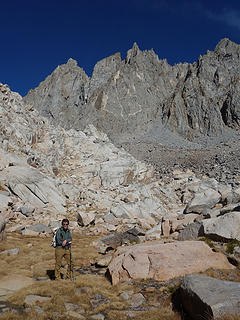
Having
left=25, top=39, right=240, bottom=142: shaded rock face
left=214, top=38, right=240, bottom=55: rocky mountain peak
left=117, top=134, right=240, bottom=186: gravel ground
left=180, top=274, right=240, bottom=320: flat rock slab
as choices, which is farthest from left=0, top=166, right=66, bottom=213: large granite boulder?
left=214, top=38, right=240, bottom=55: rocky mountain peak

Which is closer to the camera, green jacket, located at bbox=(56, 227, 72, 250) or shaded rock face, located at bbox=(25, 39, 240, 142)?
green jacket, located at bbox=(56, 227, 72, 250)

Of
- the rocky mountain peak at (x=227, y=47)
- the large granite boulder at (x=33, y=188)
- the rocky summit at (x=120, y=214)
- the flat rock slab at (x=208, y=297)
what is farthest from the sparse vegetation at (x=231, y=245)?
the rocky mountain peak at (x=227, y=47)

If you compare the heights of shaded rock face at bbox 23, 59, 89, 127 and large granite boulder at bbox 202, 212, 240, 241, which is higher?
shaded rock face at bbox 23, 59, 89, 127

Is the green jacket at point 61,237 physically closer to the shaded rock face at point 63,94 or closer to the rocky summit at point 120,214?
the rocky summit at point 120,214

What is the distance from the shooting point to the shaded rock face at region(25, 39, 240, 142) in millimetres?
104625

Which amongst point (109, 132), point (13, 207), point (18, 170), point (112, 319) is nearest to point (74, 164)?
point (18, 170)

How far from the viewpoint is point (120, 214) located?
89.4 feet

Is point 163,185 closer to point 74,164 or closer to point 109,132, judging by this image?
point 74,164

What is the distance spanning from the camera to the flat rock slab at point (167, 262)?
344 inches

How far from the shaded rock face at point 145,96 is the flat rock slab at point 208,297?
89.7 meters

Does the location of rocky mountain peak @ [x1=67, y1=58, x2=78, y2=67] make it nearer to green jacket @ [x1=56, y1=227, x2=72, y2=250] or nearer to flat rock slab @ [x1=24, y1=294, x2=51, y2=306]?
green jacket @ [x1=56, y1=227, x2=72, y2=250]

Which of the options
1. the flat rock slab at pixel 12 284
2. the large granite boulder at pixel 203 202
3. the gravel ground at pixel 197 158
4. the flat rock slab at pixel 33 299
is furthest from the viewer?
the gravel ground at pixel 197 158

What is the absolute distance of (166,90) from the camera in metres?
132

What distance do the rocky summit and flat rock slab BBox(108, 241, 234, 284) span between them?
4 cm
